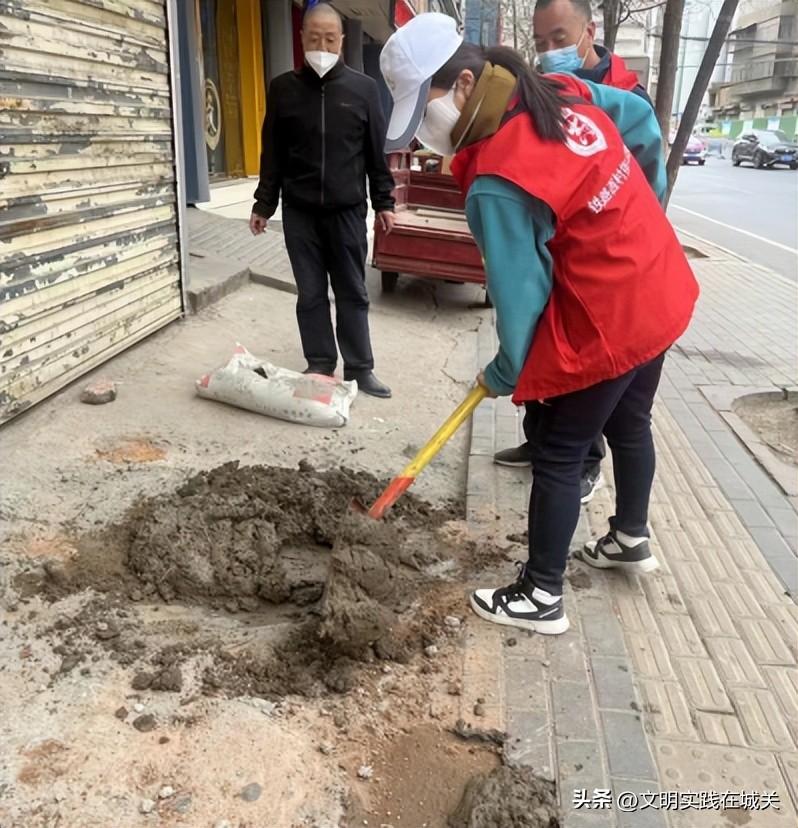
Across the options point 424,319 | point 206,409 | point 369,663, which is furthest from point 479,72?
point 424,319

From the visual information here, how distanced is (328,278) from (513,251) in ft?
9.57

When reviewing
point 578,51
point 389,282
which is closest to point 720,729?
point 578,51

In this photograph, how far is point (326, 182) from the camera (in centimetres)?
446

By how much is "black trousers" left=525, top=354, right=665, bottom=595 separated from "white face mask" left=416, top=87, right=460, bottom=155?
0.84 meters

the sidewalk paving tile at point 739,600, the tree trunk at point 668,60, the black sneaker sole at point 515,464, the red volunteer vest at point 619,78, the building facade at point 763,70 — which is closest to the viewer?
the sidewalk paving tile at point 739,600

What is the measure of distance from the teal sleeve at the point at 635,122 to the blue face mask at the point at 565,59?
29.6 inches

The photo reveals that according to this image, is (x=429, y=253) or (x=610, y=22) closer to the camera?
(x=429, y=253)

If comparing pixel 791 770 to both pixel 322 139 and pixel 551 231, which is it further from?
pixel 322 139

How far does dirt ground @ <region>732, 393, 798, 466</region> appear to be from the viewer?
16.1ft

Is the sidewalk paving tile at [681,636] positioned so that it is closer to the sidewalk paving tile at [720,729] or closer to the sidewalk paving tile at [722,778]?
the sidewalk paving tile at [720,729]

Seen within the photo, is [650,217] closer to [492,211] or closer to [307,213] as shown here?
[492,211]

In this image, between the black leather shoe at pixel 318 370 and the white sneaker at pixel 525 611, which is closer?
the white sneaker at pixel 525 611

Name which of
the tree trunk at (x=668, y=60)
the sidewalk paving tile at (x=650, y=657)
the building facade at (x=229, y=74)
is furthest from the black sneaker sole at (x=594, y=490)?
the building facade at (x=229, y=74)

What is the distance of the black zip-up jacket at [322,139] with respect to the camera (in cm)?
436
